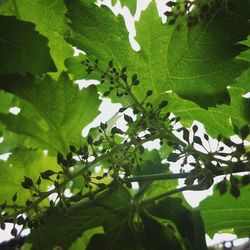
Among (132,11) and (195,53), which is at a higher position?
(132,11)

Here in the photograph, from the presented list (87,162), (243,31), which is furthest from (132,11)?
(87,162)

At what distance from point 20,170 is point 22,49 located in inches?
26.0

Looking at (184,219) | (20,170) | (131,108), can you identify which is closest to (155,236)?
(184,219)

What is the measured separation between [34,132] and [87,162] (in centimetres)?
56

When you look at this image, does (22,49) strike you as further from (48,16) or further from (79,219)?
(79,219)

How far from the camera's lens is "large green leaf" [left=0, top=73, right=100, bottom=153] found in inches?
62.2

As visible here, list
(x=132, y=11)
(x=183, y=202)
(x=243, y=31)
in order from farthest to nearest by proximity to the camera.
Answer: (x=132, y=11), (x=183, y=202), (x=243, y=31)

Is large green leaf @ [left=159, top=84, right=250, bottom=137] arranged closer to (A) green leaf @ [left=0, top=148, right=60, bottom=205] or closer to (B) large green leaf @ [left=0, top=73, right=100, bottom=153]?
(B) large green leaf @ [left=0, top=73, right=100, bottom=153]

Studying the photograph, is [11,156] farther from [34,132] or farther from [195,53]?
[195,53]

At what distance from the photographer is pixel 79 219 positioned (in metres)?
1.58

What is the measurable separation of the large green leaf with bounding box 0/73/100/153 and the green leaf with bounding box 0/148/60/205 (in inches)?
5.1

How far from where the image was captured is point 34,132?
5.96ft

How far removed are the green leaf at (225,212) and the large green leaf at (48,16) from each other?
0.83m

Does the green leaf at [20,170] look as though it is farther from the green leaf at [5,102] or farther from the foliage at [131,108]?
the green leaf at [5,102]
